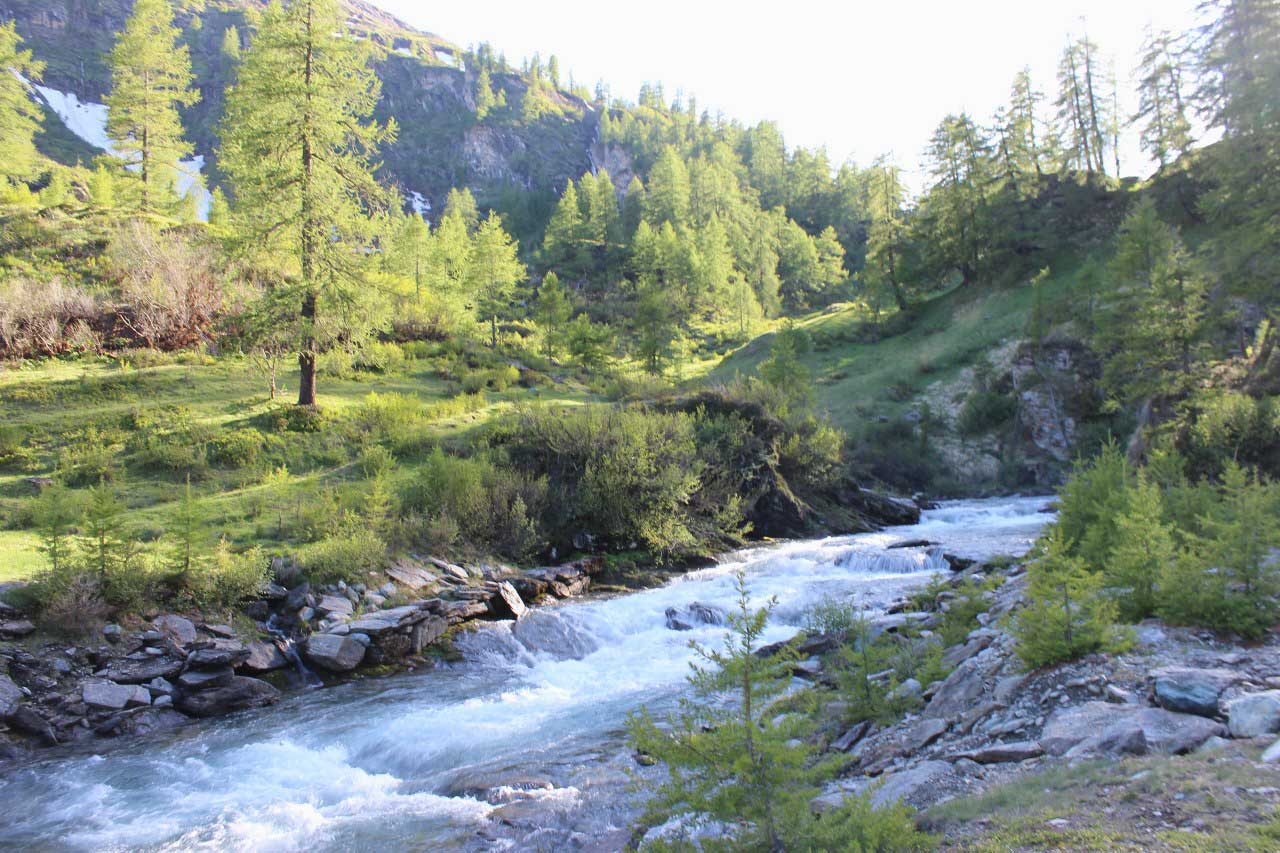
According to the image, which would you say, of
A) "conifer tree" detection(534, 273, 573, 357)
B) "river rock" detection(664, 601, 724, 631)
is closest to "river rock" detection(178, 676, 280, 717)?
"river rock" detection(664, 601, 724, 631)

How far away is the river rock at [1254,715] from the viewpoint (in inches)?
167

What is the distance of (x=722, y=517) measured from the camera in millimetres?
21016

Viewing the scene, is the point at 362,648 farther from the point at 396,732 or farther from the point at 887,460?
the point at 887,460

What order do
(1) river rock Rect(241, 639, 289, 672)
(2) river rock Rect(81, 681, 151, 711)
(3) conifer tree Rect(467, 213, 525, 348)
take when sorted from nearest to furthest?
1. (2) river rock Rect(81, 681, 151, 711)
2. (1) river rock Rect(241, 639, 289, 672)
3. (3) conifer tree Rect(467, 213, 525, 348)

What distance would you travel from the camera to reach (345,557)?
12898 millimetres

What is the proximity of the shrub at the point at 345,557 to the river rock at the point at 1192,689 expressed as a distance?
39.9ft

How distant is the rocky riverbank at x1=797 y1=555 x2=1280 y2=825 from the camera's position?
4457mm

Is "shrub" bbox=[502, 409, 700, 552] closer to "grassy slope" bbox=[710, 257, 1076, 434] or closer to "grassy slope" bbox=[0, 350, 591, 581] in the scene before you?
"grassy slope" bbox=[0, 350, 591, 581]

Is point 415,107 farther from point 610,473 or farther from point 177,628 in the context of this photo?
point 177,628

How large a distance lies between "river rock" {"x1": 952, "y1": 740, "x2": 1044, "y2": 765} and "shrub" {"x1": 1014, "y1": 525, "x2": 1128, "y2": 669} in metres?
1.16

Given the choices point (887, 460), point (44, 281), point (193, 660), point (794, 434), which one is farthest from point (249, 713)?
point (887, 460)

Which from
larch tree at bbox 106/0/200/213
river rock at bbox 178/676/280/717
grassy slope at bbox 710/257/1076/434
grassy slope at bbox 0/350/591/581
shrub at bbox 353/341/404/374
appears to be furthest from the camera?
grassy slope at bbox 710/257/1076/434

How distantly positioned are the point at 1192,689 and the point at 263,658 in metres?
11.7

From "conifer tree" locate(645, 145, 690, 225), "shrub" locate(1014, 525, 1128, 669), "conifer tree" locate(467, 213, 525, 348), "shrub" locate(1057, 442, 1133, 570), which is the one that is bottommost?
"shrub" locate(1014, 525, 1128, 669)
